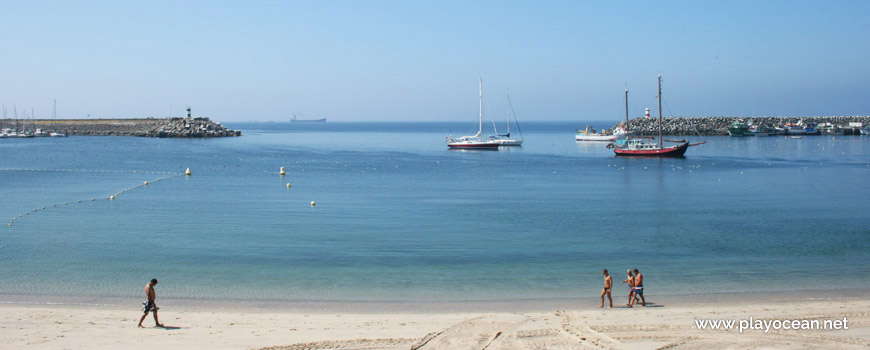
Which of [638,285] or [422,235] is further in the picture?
[422,235]

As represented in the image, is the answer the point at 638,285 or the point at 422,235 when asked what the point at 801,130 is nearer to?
the point at 422,235

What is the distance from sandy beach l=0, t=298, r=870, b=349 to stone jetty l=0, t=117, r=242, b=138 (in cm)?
13149

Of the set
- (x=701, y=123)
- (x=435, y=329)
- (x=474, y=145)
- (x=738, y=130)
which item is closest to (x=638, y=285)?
(x=435, y=329)

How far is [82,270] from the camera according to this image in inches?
866

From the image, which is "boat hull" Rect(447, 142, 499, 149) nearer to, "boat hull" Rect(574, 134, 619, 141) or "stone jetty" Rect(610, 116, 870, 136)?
"boat hull" Rect(574, 134, 619, 141)

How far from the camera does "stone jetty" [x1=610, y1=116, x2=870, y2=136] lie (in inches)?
5910

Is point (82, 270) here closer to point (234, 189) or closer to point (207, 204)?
point (207, 204)

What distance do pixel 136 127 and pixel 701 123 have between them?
128305 millimetres

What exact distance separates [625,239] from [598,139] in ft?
322

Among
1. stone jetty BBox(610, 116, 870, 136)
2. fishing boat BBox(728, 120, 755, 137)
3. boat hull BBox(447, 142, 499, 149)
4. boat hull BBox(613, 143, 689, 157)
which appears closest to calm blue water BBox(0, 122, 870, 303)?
boat hull BBox(613, 143, 689, 157)

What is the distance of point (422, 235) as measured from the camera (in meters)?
28.4

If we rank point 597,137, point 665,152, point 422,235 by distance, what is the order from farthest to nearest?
point 597,137, point 665,152, point 422,235

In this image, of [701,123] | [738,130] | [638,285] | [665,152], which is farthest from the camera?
[701,123]

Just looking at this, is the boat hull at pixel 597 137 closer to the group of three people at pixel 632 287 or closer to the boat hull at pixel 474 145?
the boat hull at pixel 474 145
